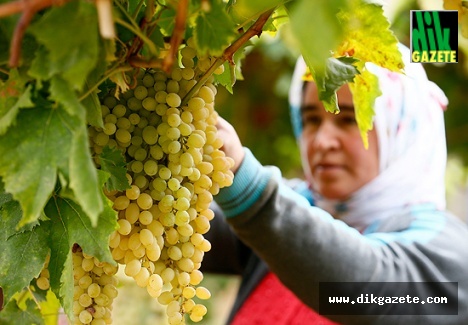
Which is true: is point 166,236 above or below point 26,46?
below

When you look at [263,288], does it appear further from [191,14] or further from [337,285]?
[191,14]

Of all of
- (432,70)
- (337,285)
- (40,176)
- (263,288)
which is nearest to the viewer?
(40,176)

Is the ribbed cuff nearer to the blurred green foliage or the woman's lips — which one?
the woman's lips

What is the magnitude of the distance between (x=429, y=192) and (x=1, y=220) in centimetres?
78

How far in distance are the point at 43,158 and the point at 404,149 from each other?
2.72 ft

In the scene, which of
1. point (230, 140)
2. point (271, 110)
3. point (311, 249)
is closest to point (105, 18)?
point (230, 140)

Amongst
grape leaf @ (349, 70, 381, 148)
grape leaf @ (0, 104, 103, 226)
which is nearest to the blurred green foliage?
grape leaf @ (349, 70, 381, 148)

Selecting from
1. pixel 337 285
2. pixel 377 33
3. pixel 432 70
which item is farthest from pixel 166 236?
pixel 432 70

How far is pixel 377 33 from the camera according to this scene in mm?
487

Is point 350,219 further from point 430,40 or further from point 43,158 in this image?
point 43,158

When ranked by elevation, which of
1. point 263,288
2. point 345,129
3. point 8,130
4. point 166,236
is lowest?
point 263,288

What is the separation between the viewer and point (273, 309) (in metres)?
1.05

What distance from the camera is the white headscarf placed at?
1047 mm

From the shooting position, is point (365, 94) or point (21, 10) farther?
point (365, 94)
